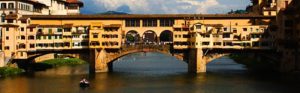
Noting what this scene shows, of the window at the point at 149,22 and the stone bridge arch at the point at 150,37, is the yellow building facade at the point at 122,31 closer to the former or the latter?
the window at the point at 149,22

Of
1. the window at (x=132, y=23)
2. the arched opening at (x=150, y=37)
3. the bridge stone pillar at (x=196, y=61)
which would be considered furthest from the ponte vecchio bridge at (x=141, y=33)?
the arched opening at (x=150, y=37)

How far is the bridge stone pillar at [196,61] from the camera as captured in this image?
7644 centimetres

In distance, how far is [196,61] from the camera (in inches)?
3009

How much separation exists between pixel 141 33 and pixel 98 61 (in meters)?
8.02

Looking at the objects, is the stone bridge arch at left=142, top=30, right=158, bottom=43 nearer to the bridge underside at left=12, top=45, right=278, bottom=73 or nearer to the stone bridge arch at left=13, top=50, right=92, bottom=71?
the bridge underside at left=12, top=45, right=278, bottom=73

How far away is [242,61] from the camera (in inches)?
4158

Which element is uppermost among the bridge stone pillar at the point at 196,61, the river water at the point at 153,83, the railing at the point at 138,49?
the railing at the point at 138,49

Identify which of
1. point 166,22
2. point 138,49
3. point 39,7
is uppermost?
point 39,7

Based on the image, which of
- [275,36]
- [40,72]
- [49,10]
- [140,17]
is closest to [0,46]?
[40,72]

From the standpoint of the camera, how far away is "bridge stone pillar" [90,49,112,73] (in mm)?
78125

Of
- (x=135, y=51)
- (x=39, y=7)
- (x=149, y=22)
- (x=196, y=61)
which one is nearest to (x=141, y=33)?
(x=149, y=22)

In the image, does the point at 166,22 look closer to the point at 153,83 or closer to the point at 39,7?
the point at 153,83

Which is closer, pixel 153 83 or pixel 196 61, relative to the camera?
pixel 153 83

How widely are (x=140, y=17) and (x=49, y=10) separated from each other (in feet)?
97.9
